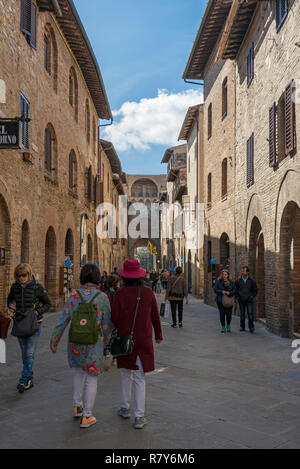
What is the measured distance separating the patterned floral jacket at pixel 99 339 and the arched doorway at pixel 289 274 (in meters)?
6.44

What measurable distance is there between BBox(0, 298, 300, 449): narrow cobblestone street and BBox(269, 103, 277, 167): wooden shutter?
414 cm

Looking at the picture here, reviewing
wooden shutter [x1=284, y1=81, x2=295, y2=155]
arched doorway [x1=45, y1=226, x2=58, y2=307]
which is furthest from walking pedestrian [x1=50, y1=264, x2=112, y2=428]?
arched doorway [x1=45, y1=226, x2=58, y2=307]

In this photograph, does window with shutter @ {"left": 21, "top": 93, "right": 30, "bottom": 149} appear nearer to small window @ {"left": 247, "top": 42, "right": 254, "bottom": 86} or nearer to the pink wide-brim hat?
small window @ {"left": 247, "top": 42, "right": 254, "bottom": 86}

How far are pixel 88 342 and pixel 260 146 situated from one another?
9161 millimetres

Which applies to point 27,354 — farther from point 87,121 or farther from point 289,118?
point 87,121

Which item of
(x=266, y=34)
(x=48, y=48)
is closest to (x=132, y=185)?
(x=48, y=48)

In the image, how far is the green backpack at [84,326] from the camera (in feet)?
14.4

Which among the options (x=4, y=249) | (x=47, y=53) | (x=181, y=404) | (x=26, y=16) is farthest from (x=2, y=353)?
(x=47, y=53)

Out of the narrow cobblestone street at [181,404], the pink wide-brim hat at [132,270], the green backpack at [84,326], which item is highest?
the pink wide-brim hat at [132,270]

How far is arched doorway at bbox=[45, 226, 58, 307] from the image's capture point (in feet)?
49.6

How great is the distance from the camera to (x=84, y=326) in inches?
173

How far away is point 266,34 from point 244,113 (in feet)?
9.58

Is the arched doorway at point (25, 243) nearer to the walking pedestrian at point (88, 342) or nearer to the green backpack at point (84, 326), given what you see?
the walking pedestrian at point (88, 342)

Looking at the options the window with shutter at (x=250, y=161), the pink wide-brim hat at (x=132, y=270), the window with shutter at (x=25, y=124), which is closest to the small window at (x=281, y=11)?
the window with shutter at (x=250, y=161)
